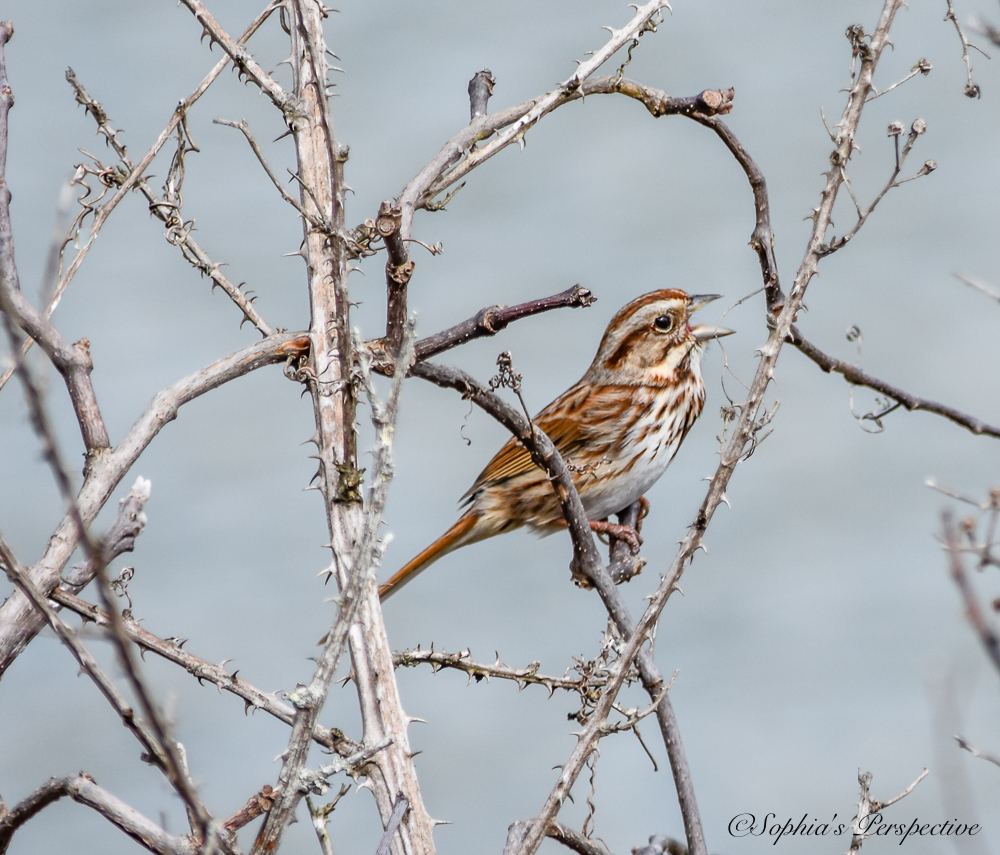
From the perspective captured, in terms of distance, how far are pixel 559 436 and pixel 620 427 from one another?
38cm

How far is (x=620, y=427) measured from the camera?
20.8 feet

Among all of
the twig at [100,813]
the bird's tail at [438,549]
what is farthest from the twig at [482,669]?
the bird's tail at [438,549]

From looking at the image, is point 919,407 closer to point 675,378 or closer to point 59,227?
point 59,227

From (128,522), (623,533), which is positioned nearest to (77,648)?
(128,522)

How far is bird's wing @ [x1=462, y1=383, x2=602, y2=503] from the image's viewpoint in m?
6.43

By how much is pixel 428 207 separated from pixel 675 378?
11.4ft

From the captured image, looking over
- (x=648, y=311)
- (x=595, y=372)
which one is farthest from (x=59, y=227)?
(x=595, y=372)

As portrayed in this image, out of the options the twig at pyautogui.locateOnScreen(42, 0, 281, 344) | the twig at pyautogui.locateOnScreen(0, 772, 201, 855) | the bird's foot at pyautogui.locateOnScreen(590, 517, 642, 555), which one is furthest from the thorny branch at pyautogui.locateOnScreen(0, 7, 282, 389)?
the bird's foot at pyautogui.locateOnScreen(590, 517, 642, 555)

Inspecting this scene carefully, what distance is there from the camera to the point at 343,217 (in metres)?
2.19

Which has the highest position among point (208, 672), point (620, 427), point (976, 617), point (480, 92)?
point (620, 427)

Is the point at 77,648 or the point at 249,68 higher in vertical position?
the point at 249,68

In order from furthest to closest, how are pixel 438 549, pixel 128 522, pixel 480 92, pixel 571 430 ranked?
pixel 571 430, pixel 438 549, pixel 480 92, pixel 128 522

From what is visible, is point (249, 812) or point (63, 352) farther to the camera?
Answer: point (63, 352)

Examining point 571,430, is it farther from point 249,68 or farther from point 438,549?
point 249,68
